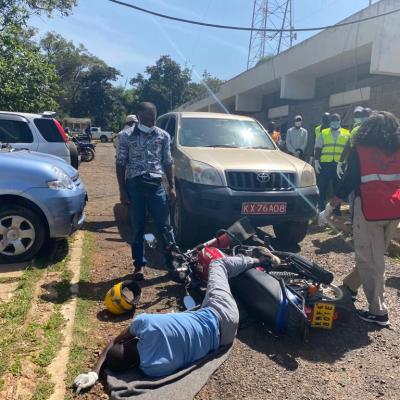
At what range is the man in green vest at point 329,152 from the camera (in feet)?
24.3

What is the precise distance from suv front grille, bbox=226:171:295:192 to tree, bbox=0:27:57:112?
10.8 m

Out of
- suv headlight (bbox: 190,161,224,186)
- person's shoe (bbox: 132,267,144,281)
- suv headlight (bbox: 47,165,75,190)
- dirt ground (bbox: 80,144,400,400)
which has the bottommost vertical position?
dirt ground (bbox: 80,144,400,400)

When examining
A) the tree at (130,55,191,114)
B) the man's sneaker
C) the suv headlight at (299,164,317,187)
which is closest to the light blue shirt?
the man's sneaker

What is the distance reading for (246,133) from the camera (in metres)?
6.45

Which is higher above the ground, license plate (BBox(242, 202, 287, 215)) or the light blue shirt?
license plate (BBox(242, 202, 287, 215))

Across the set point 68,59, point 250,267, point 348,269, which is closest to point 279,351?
point 250,267

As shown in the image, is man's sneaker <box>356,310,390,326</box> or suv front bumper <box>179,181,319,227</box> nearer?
man's sneaker <box>356,310,390,326</box>

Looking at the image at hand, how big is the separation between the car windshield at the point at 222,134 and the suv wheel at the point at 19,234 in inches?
91.4

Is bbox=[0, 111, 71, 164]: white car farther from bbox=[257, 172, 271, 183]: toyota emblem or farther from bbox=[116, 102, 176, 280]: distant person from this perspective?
bbox=[257, 172, 271, 183]: toyota emblem

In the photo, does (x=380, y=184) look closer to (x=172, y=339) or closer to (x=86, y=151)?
(x=172, y=339)

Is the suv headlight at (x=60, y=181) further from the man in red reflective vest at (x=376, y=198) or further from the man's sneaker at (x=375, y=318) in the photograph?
the man's sneaker at (x=375, y=318)

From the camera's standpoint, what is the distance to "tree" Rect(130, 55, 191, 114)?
5175 centimetres

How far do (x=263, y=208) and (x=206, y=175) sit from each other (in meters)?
0.79

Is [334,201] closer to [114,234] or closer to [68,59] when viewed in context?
[114,234]
